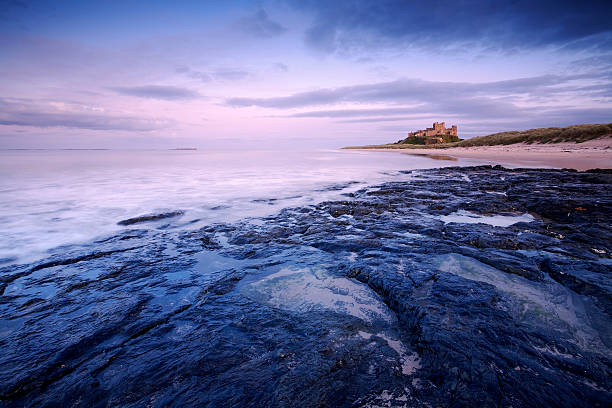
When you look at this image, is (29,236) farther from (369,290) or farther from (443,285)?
(443,285)

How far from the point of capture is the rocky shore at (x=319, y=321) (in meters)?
1.74

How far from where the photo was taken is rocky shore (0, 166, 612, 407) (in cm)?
174

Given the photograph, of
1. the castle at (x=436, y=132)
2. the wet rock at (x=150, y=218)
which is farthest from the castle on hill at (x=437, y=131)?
the wet rock at (x=150, y=218)

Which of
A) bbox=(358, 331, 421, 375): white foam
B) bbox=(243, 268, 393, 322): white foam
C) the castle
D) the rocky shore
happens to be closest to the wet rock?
the rocky shore

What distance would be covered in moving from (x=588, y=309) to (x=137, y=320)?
13.2 feet

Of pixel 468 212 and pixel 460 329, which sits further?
pixel 468 212

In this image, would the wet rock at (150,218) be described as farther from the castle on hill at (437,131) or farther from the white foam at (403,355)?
the castle on hill at (437,131)

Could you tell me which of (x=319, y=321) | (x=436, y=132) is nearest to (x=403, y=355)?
(x=319, y=321)

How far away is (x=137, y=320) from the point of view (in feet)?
8.23

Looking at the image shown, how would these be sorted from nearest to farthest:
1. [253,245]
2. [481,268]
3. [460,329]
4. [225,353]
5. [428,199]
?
[225,353] < [460,329] < [481,268] < [253,245] < [428,199]

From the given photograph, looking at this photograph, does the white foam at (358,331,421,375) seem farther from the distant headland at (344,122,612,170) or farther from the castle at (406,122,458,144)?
the castle at (406,122,458,144)

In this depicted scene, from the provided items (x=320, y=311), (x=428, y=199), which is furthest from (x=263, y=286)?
(x=428, y=199)

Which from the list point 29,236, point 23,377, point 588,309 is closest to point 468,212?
point 588,309

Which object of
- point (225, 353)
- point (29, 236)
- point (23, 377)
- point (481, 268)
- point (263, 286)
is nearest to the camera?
point (23, 377)
